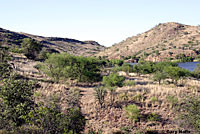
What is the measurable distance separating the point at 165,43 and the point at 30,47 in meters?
120

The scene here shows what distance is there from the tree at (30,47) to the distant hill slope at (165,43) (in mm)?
85116

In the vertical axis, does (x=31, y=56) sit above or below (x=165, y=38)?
below

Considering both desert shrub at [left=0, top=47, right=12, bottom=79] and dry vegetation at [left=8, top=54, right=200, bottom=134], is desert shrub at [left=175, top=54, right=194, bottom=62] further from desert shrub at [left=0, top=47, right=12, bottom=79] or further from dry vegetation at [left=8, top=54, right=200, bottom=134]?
desert shrub at [left=0, top=47, right=12, bottom=79]

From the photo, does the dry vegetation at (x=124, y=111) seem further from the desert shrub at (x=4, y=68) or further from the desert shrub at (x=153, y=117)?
the desert shrub at (x=4, y=68)

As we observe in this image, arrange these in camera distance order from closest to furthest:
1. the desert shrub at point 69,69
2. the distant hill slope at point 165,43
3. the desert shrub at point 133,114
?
the desert shrub at point 133,114 < the desert shrub at point 69,69 < the distant hill slope at point 165,43

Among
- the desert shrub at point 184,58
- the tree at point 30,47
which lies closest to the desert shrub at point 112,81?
the tree at point 30,47

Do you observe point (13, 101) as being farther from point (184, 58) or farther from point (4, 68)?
point (184, 58)

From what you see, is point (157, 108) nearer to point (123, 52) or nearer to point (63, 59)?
point (63, 59)

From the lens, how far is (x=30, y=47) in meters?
69.9

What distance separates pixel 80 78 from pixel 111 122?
1793 cm

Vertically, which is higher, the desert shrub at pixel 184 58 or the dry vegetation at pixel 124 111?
the desert shrub at pixel 184 58

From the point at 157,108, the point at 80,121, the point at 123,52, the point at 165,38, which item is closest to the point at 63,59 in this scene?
the point at 157,108

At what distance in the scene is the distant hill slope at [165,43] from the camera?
404ft

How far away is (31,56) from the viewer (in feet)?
241
